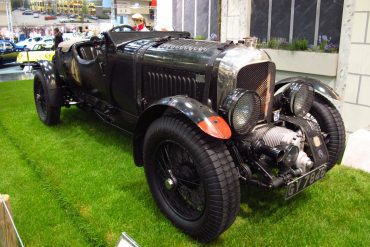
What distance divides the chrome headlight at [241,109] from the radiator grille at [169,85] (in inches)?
19.8

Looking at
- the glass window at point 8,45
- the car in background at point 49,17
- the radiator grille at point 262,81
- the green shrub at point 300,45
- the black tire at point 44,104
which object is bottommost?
the black tire at point 44,104

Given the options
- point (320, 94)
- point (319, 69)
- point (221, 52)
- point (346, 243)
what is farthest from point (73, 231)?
point (319, 69)

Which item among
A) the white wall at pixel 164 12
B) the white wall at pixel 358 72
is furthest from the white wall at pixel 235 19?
the white wall at pixel 164 12

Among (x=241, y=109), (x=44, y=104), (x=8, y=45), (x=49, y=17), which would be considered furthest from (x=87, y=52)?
(x=49, y=17)

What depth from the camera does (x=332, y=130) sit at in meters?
3.34

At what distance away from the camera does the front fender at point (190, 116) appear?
239cm

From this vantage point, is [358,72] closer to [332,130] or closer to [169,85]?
[332,130]

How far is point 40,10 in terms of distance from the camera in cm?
3092

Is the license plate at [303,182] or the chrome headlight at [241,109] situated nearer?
the license plate at [303,182]

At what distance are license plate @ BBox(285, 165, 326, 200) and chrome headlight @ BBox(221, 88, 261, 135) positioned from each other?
0.52 m

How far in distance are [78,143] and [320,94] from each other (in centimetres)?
308

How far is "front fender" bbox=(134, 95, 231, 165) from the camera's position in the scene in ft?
7.83

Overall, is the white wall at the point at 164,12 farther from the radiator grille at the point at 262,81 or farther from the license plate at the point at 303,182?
the license plate at the point at 303,182

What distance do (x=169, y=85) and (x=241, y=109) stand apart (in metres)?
0.96
